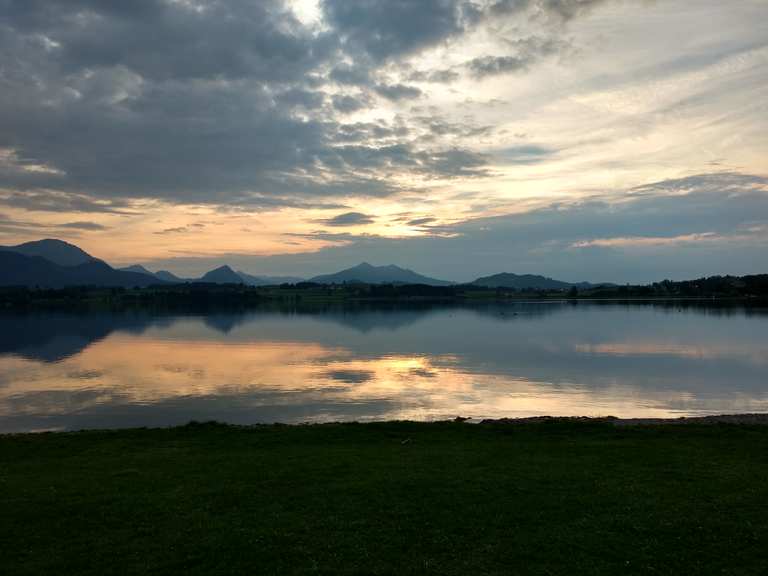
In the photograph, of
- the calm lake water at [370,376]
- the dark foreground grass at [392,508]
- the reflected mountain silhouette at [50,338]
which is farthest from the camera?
the reflected mountain silhouette at [50,338]

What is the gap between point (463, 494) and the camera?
13.6 m

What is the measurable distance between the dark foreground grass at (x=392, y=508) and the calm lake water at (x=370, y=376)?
45.3 feet

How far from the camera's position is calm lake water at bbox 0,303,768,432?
3428cm

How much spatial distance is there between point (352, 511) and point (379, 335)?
7811 cm

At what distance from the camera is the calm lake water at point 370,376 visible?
34281 mm

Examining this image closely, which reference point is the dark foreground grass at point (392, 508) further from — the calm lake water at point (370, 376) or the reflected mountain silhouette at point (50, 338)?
the reflected mountain silhouette at point (50, 338)

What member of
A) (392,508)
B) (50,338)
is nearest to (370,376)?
(392,508)

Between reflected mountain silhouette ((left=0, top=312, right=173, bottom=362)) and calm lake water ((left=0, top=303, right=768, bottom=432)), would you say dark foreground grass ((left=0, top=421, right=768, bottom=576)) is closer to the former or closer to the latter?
calm lake water ((left=0, top=303, right=768, bottom=432))

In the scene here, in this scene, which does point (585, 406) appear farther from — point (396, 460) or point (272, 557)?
point (272, 557)

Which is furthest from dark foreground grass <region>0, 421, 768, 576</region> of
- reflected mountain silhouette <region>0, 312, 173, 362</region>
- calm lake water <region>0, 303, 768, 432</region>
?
reflected mountain silhouette <region>0, 312, 173, 362</region>

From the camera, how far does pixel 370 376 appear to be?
159 feet

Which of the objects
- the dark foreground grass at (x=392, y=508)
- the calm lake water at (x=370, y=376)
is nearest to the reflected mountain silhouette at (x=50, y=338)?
the calm lake water at (x=370, y=376)

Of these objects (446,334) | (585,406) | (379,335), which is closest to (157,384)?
(585,406)

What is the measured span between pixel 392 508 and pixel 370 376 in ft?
117
